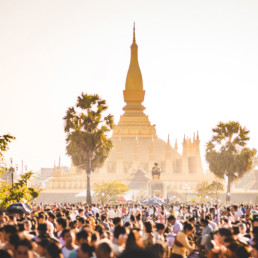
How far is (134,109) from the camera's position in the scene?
111m

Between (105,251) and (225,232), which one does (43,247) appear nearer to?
(105,251)

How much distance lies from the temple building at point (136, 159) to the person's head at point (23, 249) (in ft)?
247

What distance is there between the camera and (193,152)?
10500 cm

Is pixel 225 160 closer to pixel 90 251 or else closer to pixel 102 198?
pixel 102 198

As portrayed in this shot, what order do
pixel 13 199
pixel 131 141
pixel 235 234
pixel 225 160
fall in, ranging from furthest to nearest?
pixel 131 141
pixel 225 160
pixel 13 199
pixel 235 234

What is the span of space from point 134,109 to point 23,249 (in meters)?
103

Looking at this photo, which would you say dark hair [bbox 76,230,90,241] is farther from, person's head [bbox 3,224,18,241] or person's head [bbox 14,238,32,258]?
person's head [bbox 14,238,32,258]

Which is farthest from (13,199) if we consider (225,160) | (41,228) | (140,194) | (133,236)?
(140,194)

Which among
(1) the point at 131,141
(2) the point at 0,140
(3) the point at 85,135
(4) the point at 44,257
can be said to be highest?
(1) the point at 131,141

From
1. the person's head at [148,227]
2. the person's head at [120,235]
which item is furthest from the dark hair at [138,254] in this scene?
the person's head at [148,227]

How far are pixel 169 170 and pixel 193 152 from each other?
762cm

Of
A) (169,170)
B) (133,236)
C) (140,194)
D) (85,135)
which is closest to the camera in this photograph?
(133,236)

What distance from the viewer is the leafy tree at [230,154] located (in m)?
56.9

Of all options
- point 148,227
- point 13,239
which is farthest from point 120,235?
point 13,239
